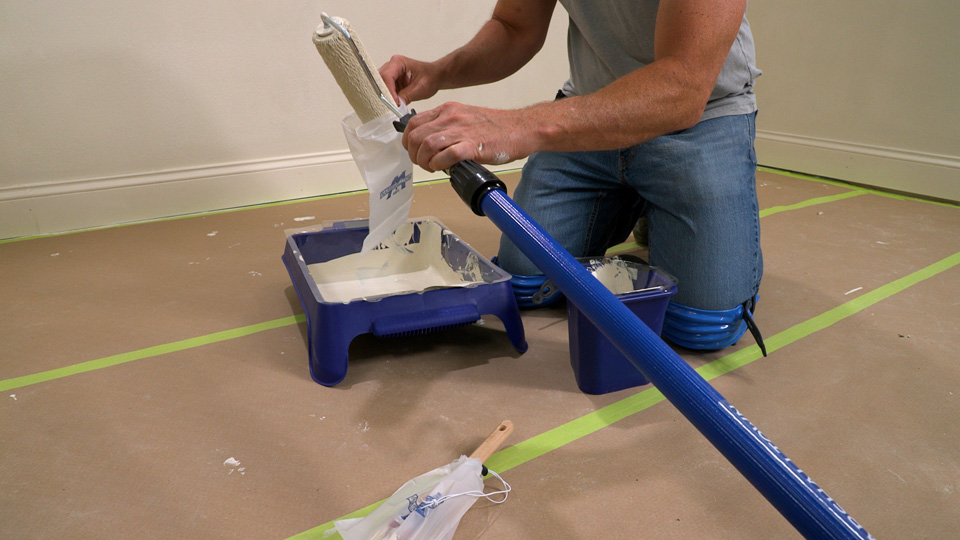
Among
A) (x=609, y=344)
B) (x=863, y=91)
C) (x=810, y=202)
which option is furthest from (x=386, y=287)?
(x=863, y=91)

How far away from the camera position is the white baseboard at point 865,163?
8.52ft

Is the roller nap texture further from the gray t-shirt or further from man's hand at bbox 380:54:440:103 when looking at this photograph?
the gray t-shirt

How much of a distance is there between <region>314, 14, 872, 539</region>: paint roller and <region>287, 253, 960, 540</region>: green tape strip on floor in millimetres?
345

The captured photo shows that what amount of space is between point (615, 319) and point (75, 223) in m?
2.09

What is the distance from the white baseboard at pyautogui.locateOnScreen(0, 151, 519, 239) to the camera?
81.3 inches

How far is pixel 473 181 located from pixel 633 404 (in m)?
0.56

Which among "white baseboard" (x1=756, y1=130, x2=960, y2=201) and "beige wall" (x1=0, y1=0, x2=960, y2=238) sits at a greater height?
"beige wall" (x1=0, y1=0, x2=960, y2=238)

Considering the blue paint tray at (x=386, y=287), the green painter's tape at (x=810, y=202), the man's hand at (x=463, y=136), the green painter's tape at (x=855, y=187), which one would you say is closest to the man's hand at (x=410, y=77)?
the blue paint tray at (x=386, y=287)

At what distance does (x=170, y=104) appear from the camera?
87.4 inches

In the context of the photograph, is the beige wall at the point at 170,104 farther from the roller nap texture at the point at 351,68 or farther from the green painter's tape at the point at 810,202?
the green painter's tape at the point at 810,202

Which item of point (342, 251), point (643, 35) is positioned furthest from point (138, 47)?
point (643, 35)

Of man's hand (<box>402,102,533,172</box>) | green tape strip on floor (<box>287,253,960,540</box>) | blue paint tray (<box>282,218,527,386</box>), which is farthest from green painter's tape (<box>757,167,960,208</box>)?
man's hand (<box>402,102,533,172</box>)

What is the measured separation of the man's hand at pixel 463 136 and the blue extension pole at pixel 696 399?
0.08 meters

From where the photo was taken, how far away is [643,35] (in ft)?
4.20
